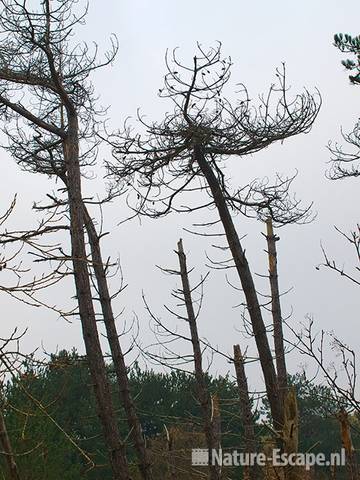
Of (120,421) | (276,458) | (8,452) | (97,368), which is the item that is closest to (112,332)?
(97,368)

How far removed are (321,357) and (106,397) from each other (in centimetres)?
409

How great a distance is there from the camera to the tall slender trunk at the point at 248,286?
8.18m

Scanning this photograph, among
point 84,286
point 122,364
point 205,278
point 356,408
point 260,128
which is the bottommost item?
point 356,408

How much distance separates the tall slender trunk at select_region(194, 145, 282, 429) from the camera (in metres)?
8.18

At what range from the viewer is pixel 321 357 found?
475 centimetres

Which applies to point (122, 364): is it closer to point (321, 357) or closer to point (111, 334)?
point (111, 334)

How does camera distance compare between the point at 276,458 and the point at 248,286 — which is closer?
the point at 276,458

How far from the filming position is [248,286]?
8555mm

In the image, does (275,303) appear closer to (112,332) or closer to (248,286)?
(112,332)

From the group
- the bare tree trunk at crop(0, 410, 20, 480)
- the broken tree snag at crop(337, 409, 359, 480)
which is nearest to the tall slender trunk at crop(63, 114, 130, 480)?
the broken tree snag at crop(337, 409, 359, 480)

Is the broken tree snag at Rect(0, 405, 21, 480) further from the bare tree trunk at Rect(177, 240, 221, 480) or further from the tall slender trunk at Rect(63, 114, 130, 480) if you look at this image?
the bare tree trunk at Rect(177, 240, 221, 480)

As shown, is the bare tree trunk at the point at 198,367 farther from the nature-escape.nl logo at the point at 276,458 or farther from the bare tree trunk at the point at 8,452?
the bare tree trunk at the point at 8,452

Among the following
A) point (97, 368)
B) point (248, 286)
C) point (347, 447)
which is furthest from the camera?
point (248, 286)

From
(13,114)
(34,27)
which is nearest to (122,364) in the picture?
(13,114)
